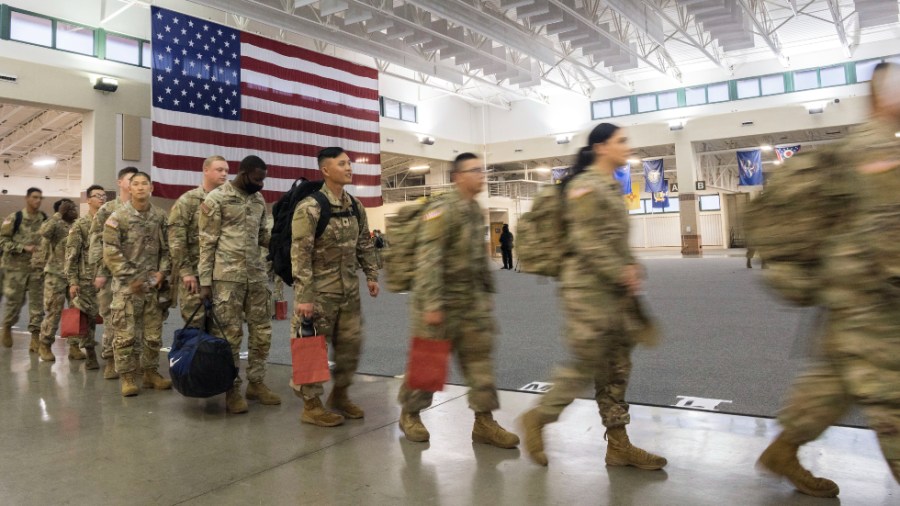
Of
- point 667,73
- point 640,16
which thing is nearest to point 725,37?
point 640,16

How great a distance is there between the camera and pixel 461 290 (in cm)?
294

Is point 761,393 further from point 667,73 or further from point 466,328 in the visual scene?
point 667,73

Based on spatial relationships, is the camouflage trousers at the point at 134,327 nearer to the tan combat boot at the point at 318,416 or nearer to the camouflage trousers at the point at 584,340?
the tan combat boot at the point at 318,416

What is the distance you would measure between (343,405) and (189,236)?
1.73 m

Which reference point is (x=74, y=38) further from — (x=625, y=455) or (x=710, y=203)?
(x=710, y=203)

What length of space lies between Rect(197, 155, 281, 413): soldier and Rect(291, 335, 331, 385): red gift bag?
760 millimetres

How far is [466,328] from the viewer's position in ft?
9.59

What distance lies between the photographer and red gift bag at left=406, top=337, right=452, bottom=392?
275 cm

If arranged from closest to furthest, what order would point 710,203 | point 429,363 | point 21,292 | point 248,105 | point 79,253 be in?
1. point 429,363
2. point 79,253
3. point 21,292
4. point 248,105
5. point 710,203

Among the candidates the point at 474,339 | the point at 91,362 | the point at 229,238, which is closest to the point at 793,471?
the point at 474,339

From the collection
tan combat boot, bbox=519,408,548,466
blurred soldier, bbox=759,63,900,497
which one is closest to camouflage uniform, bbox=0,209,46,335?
tan combat boot, bbox=519,408,548,466

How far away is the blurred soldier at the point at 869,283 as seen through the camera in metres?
1.72

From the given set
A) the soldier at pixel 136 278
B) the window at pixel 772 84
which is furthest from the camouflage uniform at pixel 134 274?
the window at pixel 772 84

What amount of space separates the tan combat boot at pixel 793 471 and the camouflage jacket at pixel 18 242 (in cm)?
706
